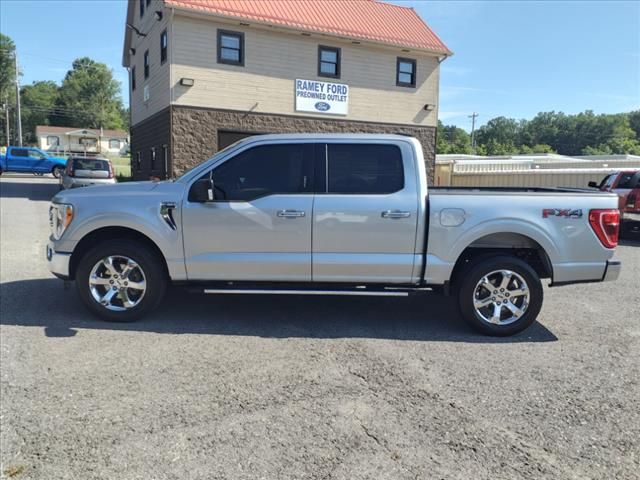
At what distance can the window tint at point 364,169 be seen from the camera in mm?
5203

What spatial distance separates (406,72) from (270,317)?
57.4 ft

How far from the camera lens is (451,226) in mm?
5086

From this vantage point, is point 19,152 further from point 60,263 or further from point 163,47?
point 60,263

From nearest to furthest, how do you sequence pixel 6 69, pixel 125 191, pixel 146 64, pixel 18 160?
1. pixel 125 191
2. pixel 146 64
3. pixel 18 160
4. pixel 6 69

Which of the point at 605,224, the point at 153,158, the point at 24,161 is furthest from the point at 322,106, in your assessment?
the point at 24,161

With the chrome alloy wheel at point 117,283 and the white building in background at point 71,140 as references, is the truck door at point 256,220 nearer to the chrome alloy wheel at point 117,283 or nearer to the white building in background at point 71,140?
the chrome alloy wheel at point 117,283

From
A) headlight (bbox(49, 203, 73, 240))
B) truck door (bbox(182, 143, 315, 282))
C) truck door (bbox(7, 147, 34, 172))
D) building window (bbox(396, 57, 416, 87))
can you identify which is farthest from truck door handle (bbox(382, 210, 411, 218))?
truck door (bbox(7, 147, 34, 172))

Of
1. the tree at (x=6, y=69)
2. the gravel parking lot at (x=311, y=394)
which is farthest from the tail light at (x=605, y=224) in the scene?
the tree at (x=6, y=69)

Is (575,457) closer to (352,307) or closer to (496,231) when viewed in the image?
(496,231)

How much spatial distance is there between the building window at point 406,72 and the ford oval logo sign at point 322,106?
10.5 feet

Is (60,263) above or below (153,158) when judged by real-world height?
below

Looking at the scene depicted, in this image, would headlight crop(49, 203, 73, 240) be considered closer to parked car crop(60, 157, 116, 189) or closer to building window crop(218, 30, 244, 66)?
building window crop(218, 30, 244, 66)

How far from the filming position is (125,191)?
5316mm

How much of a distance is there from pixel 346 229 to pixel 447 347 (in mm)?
1494
